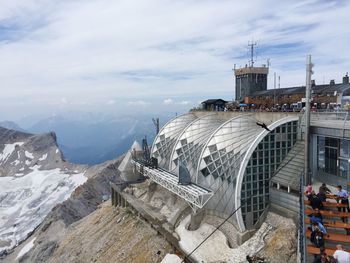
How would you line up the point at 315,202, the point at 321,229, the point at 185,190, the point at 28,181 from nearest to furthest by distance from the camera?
the point at 321,229
the point at 315,202
the point at 185,190
the point at 28,181

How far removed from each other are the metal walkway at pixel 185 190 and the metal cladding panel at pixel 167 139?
9.06 ft

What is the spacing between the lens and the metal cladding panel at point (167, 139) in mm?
42250

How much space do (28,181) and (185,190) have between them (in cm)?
8290

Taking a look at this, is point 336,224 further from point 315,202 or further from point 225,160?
point 225,160

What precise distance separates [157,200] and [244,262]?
63.4ft

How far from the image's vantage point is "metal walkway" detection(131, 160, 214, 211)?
28.1 m

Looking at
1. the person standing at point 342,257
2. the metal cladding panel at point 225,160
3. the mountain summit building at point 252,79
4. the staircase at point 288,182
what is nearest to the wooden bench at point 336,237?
the person standing at point 342,257

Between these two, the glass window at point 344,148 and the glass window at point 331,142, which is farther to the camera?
the glass window at point 331,142

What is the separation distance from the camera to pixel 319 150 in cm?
2350

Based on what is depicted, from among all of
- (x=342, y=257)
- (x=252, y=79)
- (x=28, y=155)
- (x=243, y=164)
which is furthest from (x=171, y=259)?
(x=28, y=155)

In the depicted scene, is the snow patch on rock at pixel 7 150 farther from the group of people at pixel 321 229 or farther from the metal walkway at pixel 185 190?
the group of people at pixel 321 229

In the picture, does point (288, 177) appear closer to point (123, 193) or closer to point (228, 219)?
point (228, 219)

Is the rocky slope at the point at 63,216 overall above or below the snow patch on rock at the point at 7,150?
below

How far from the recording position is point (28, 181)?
97500mm
